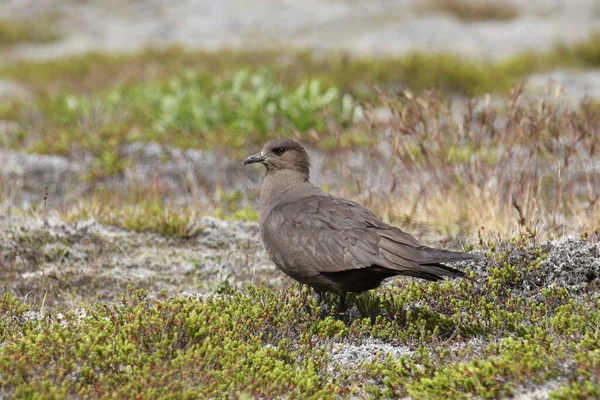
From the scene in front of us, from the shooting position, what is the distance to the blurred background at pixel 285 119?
7.01 meters

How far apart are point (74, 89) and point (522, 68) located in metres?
9.97

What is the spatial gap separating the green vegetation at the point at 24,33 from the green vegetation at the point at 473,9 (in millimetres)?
11777

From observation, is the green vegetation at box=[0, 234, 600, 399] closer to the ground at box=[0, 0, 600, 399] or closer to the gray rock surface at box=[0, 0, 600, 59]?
the ground at box=[0, 0, 600, 399]

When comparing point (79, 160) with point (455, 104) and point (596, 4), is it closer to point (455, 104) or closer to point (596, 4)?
point (455, 104)

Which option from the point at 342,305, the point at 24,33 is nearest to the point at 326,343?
the point at 342,305

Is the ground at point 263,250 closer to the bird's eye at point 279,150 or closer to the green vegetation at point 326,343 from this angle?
the green vegetation at point 326,343

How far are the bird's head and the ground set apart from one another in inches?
38.8

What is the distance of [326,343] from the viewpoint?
195 inches

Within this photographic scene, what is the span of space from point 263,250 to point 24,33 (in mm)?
18498

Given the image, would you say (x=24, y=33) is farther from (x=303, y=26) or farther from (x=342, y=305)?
(x=342, y=305)

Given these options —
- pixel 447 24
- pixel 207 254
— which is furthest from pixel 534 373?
pixel 447 24

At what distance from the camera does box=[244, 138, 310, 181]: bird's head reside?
6.18 meters

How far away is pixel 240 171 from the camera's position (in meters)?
10.4

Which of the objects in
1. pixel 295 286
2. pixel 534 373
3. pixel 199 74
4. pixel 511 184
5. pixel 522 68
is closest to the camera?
pixel 534 373
